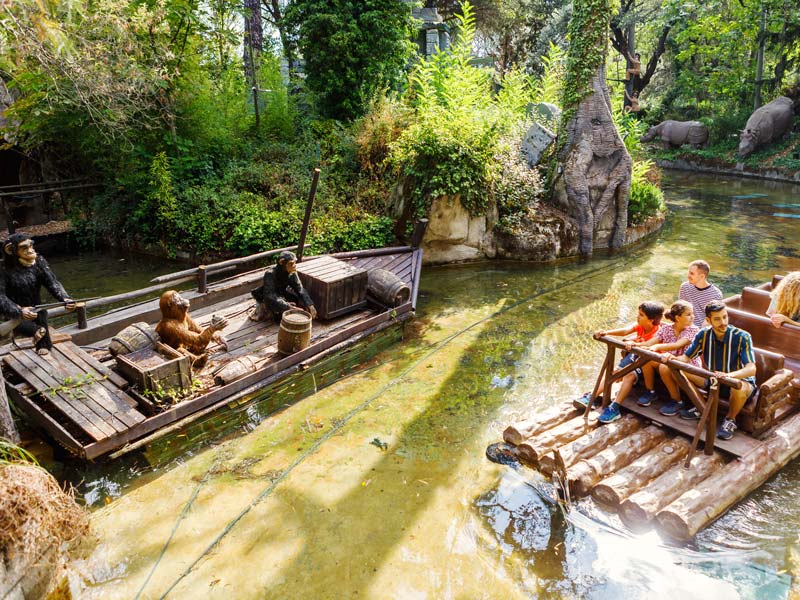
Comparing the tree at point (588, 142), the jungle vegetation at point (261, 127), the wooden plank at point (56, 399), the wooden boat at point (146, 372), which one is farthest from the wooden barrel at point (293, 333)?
the tree at point (588, 142)

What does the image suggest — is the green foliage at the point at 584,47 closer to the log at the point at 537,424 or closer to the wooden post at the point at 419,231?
the wooden post at the point at 419,231

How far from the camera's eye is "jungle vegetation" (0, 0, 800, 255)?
11602 mm

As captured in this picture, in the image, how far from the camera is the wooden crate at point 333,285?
27.0ft

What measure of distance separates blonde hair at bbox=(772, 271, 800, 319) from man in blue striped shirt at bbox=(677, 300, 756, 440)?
142 cm

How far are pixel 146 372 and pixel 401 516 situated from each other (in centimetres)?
308

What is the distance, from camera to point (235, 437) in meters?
6.34

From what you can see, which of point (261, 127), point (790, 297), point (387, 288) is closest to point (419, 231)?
point (387, 288)

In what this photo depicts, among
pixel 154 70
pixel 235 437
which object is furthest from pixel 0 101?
pixel 235 437

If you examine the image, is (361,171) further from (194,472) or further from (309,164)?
(194,472)

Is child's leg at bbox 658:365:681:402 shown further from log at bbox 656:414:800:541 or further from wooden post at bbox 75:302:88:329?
wooden post at bbox 75:302:88:329

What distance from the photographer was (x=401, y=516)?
5.07 metres

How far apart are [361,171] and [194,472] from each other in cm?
1014

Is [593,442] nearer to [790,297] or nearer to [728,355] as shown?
[728,355]

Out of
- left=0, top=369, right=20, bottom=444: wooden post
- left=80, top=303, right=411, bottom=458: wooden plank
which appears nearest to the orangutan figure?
left=80, top=303, right=411, bottom=458: wooden plank
